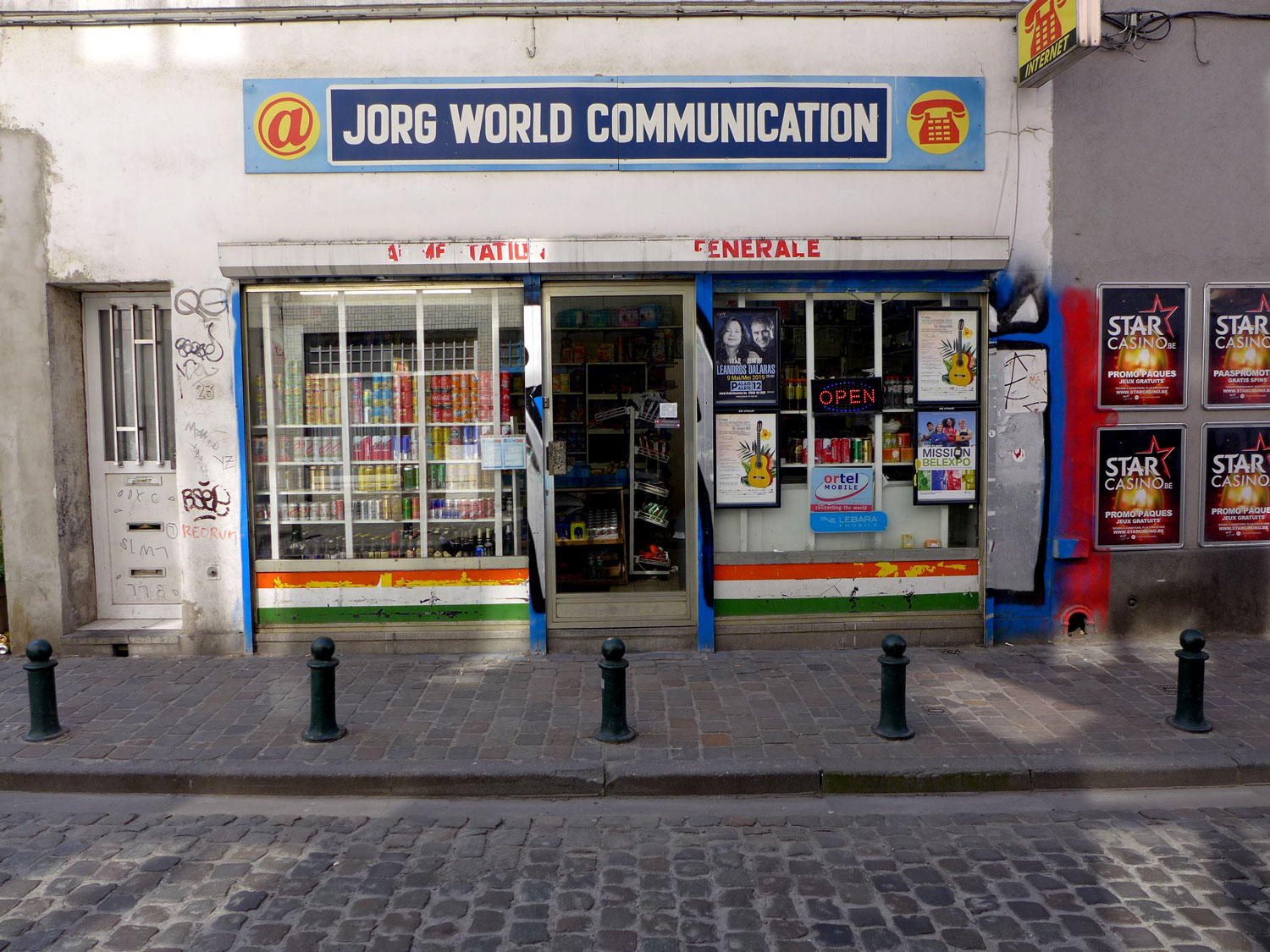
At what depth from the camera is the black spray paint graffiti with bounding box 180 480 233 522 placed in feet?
24.1

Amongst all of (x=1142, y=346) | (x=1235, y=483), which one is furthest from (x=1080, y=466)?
(x=1235, y=483)

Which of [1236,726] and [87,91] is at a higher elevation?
[87,91]

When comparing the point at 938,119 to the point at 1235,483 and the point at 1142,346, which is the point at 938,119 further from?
the point at 1235,483

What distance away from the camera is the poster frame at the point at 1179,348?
7.34m

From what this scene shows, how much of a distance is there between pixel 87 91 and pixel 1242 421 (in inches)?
386

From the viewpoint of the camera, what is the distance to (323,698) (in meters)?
5.50

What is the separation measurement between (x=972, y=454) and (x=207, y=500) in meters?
6.34

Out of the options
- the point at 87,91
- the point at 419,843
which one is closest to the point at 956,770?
the point at 419,843

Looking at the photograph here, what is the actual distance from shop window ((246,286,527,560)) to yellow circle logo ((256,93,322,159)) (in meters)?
1.20

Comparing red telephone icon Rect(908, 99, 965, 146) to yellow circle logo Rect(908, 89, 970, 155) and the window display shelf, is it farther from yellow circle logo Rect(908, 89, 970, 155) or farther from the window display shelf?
the window display shelf

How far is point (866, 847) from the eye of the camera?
443 cm

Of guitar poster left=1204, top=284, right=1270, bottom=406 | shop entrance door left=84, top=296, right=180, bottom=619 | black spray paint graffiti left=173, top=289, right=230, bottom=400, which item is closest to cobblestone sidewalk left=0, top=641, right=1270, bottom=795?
shop entrance door left=84, top=296, right=180, bottom=619

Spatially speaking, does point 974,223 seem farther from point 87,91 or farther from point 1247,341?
point 87,91

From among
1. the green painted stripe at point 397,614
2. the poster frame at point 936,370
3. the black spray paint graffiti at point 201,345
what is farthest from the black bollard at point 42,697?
the poster frame at point 936,370
